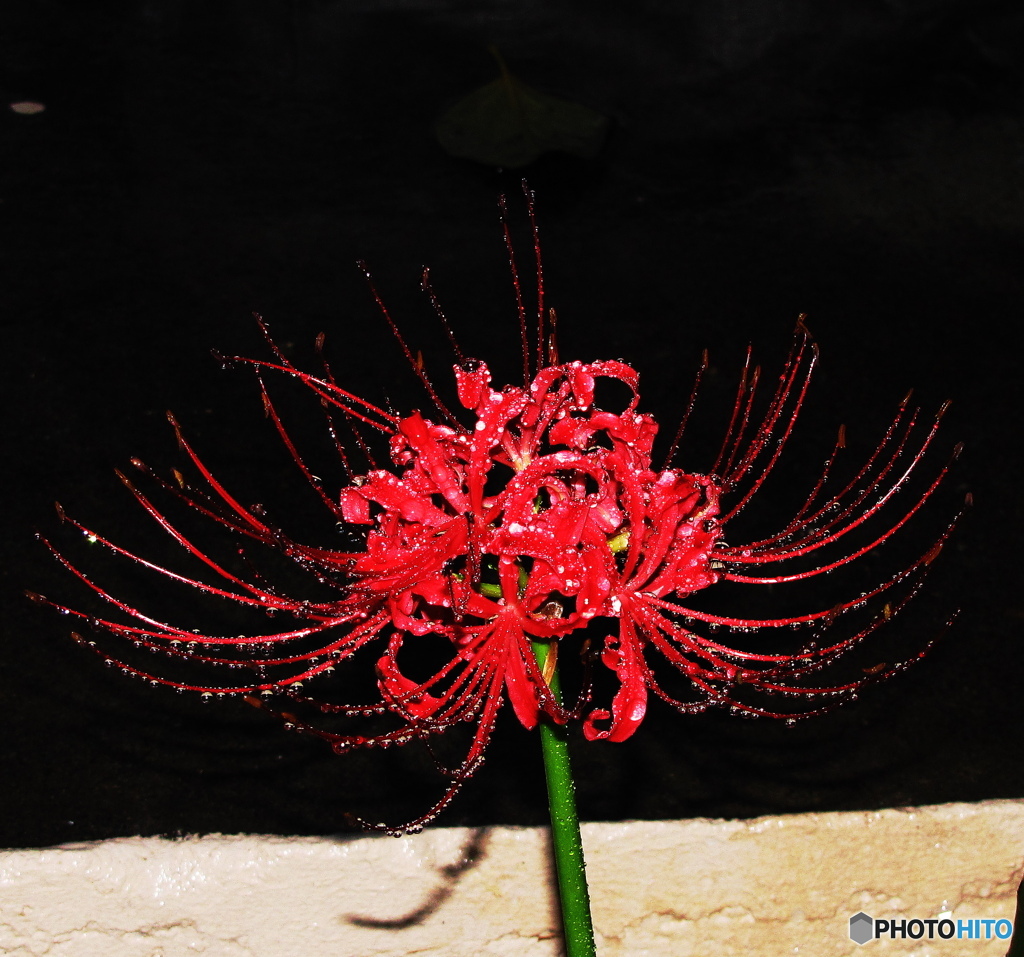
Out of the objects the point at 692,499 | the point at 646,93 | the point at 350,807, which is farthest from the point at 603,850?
the point at 646,93

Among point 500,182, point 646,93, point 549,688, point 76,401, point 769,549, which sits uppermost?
point 646,93

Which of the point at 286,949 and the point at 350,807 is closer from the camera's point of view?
the point at 286,949

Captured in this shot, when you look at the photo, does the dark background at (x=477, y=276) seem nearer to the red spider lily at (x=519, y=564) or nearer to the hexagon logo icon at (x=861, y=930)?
the hexagon logo icon at (x=861, y=930)

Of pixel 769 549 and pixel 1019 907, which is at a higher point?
pixel 769 549

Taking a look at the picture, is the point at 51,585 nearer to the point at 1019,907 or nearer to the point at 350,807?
the point at 350,807

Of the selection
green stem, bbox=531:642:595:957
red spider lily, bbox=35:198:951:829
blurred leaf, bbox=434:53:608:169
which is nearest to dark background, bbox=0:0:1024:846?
blurred leaf, bbox=434:53:608:169

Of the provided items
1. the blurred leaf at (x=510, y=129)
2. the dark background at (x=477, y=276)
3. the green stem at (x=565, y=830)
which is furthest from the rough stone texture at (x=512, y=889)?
the blurred leaf at (x=510, y=129)

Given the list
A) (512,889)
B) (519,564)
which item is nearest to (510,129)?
(512,889)
